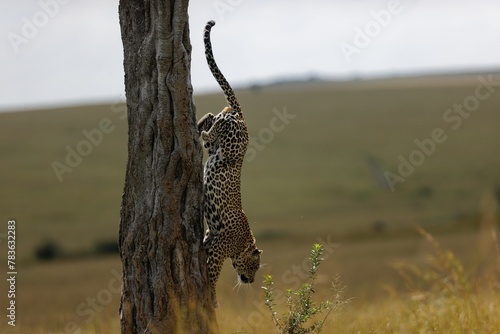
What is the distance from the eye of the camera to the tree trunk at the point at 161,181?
6430 millimetres

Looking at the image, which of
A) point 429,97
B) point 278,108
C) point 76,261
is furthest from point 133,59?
point 429,97

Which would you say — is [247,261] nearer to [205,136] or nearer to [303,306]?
[205,136]

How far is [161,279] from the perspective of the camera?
6.42 m

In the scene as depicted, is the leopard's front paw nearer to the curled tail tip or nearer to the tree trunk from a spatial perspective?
the curled tail tip

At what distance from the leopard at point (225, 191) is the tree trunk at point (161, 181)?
819mm

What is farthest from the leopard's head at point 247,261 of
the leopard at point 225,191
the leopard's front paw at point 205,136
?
the leopard's front paw at point 205,136

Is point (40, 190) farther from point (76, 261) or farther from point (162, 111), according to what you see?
point (162, 111)

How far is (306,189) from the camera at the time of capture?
39031mm

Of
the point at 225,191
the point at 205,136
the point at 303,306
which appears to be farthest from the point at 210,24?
the point at 303,306

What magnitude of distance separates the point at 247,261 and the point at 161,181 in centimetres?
183

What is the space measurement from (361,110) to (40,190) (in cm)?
2776

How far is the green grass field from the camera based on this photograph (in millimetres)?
24484

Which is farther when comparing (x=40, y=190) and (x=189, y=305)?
(x=40, y=190)

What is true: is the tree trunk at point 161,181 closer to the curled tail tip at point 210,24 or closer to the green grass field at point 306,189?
the curled tail tip at point 210,24
